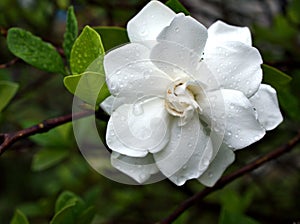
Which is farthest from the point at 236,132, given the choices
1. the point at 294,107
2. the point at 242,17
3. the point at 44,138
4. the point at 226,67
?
the point at 242,17

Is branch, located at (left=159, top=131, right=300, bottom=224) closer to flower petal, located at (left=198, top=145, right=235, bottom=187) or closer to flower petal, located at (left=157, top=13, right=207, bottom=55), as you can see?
flower petal, located at (left=198, top=145, right=235, bottom=187)

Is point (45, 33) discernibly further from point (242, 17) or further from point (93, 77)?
point (93, 77)

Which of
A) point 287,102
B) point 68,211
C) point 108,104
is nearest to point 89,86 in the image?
point 108,104

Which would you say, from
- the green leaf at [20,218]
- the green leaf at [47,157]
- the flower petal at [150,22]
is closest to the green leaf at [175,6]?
the flower petal at [150,22]

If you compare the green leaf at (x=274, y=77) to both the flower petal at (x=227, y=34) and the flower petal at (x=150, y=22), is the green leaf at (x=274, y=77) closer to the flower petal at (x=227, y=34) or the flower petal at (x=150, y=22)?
the flower petal at (x=227, y=34)

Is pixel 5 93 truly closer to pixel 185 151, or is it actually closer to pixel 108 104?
pixel 108 104

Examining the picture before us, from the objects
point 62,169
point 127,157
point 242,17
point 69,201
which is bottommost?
point 62,169
